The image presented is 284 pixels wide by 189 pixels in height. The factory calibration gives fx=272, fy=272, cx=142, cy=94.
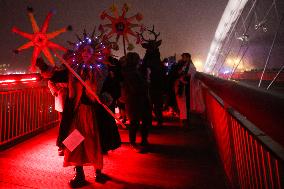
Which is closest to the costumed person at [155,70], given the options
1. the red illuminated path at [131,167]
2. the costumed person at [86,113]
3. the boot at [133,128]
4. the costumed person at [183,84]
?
the costumed person at [183,84]

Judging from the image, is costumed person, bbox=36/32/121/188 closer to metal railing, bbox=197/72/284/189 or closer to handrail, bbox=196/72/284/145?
metal railing, bbox=197/72/284/189

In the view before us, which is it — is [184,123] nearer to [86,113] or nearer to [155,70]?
[155,70]

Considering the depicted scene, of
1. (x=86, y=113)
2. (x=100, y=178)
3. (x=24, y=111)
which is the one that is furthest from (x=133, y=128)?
(x=24, y=111)

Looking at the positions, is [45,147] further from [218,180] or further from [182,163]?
[218,180]

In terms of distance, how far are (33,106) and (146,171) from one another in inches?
147

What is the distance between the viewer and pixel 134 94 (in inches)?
219

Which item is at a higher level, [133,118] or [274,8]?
[274,8]

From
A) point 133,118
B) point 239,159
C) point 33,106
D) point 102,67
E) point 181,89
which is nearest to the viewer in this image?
point 239,159

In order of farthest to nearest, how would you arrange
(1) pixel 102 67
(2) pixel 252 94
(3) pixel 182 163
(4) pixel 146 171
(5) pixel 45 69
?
(3) pixel 182 163 < (4) pixel 146 171 < (1) pixel 102 67 < (5) pixel 45 69 < (2) pixel 252 94

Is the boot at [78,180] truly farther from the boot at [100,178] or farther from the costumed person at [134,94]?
the costumed person at [134,94]

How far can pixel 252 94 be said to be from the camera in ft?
3.76

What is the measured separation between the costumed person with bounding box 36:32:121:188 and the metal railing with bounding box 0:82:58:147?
2558 mm

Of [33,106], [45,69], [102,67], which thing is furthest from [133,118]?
[33,106]

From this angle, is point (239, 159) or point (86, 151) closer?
point (239, 159)
